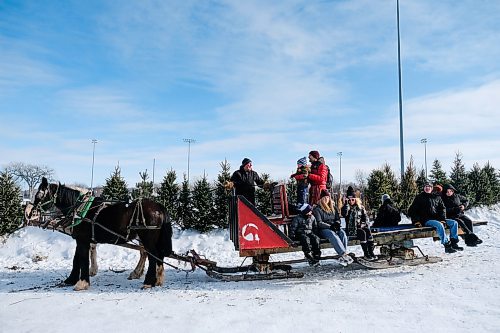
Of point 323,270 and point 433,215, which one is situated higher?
point 433,215

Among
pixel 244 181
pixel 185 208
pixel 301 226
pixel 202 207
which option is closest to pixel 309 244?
pixel 301 226

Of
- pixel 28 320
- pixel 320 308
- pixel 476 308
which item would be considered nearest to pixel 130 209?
pixel 28 320

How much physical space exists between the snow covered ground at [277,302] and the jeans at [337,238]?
1.83ft

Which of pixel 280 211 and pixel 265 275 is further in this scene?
pixel 280 211

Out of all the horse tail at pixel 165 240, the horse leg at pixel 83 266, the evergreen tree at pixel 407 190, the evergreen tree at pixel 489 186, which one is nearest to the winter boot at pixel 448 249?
the horse tail at pixel 165 240

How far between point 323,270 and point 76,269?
15.8ft

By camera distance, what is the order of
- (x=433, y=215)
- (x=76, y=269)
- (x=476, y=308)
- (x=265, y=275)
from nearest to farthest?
1. (x=476, y=308)
2. (x=265, y=275)
3. (x=76, y=269)
4. (x=433, y=215)

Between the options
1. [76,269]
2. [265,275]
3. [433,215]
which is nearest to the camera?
[265,275]

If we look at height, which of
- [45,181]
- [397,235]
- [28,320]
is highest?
[45,181]

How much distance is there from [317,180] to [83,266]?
180 inches

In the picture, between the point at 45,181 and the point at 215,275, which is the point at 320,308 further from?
the point at 45,181

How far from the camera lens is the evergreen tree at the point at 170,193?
1483 cm

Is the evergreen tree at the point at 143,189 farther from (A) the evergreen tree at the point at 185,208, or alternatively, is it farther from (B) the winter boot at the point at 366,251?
(B) the winter boot at the point at 366,251

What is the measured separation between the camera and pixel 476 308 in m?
4.95
